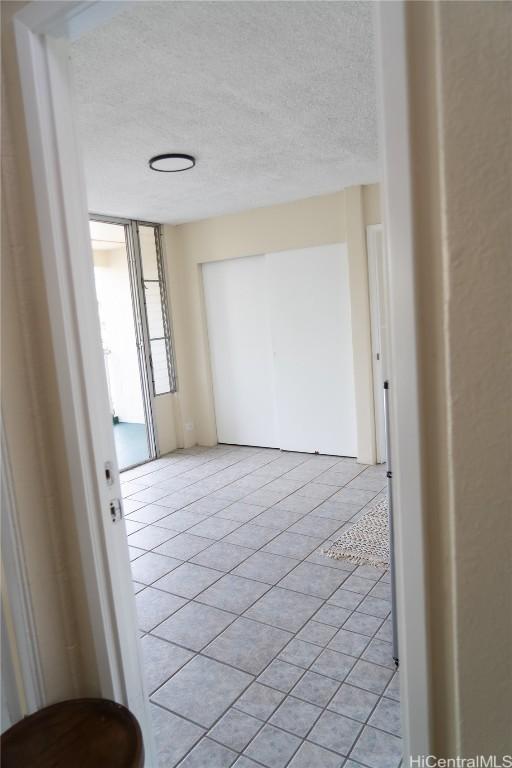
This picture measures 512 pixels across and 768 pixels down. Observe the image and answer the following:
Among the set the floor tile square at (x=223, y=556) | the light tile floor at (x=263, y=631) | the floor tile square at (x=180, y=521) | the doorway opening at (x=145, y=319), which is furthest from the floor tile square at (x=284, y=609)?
the doorway opening at (x=145, y=319)

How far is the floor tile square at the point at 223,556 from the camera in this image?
2.90 metres

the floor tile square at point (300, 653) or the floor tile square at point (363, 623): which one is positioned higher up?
the floor tile square at point (363, 623)

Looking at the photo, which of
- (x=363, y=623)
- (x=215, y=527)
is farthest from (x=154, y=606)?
(x=363, y=623)

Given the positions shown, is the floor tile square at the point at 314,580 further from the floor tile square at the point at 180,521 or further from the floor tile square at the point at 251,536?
the floor tile square at the point at 180,521

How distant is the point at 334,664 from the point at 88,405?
1.53 metres

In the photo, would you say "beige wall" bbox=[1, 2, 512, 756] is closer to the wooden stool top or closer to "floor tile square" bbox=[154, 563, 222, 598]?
the wooden stool top

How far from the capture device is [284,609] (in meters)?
2.43

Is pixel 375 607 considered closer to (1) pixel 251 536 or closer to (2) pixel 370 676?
(2) pixel 370 676

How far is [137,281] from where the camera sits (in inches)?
195

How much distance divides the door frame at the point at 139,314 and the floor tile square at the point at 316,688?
333cm

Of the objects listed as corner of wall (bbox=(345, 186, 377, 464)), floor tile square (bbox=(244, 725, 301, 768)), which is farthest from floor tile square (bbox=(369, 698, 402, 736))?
corner of wall (bbox=(345, 186, 377, 464))

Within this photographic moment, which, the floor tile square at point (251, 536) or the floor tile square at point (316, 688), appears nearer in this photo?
the floor tile square at point (316, 688)

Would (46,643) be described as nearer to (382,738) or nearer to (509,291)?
(382,738)

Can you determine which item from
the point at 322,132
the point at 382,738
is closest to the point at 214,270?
the point at 322,132
